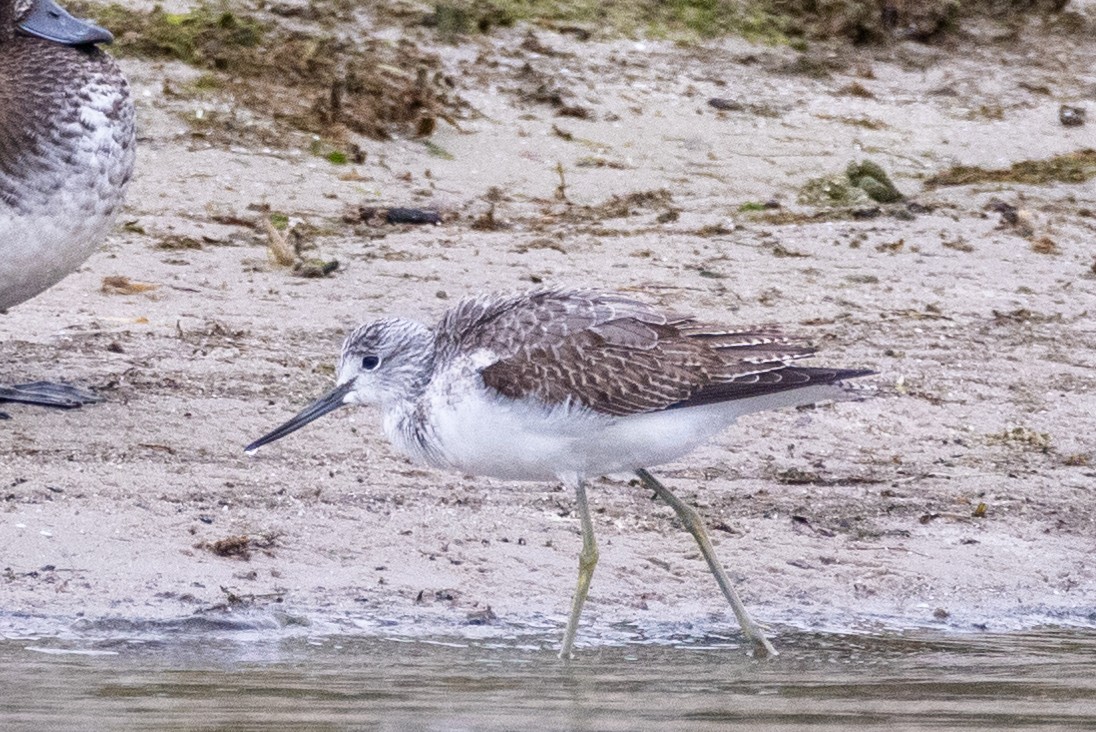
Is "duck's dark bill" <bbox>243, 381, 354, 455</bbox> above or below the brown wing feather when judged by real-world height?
below

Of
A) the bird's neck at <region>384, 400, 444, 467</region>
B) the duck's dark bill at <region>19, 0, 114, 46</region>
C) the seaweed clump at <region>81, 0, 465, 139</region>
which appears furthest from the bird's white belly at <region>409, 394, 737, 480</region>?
the seaweed clump at <region>81, 0, 465, 139</region>

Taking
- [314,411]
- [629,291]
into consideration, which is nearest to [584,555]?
[314,411]

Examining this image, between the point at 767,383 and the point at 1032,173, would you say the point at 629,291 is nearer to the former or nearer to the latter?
the point at 767,383

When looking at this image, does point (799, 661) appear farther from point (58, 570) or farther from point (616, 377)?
point (58, 570)

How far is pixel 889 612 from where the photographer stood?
23.0 ft

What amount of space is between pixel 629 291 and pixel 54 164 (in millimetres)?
2884

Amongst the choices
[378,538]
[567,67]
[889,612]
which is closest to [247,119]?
[567,67]

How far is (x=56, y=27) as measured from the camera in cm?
854

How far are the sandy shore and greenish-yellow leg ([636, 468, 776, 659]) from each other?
226mm

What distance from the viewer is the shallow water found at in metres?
5.40

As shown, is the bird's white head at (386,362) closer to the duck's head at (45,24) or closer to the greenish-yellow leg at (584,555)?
the greenish-yellow leg at (584,555)

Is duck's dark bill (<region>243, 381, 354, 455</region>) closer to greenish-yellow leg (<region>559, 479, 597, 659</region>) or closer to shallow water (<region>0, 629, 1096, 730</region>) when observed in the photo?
shallow water (<region>0, 629, 1096, 730</region>)

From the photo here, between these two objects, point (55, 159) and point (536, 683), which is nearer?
point (536, 683)

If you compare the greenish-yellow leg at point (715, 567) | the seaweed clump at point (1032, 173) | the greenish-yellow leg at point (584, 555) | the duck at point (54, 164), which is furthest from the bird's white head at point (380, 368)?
the seaweed clump at point (1032, 173)
